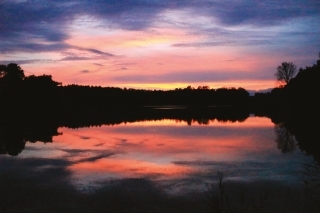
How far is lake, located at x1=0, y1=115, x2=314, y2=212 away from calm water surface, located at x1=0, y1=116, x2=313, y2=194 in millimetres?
30

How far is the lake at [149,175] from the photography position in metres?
10.8

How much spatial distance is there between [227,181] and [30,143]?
54.2ft

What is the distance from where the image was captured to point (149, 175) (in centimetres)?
1445

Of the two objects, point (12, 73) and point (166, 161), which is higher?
point (12, 73)

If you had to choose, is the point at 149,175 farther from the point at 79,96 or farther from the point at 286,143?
the point at 79,96

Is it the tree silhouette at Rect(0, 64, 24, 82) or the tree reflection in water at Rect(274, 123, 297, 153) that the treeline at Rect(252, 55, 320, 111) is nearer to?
the tree reflection in water at Rect(274, 123, 297, 153)

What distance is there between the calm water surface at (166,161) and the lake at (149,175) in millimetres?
30

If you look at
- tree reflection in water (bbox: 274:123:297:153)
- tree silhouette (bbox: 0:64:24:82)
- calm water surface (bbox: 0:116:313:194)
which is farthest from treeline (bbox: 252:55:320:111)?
tree silhouette (bbox: 0:64:24:82)

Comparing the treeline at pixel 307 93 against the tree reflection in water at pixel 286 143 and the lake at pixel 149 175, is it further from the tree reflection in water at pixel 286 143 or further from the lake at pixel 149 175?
the lake at pixel 149 175

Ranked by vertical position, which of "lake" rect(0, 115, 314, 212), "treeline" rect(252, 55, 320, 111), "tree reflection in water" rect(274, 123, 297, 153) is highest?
"treeline" rect(252, 55, 320, 111)

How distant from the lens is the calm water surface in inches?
538

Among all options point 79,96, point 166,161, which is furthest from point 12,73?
point 166,161

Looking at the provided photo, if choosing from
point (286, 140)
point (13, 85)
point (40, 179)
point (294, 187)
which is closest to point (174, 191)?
point (294, 187)

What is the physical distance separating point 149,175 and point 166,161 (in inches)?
128
